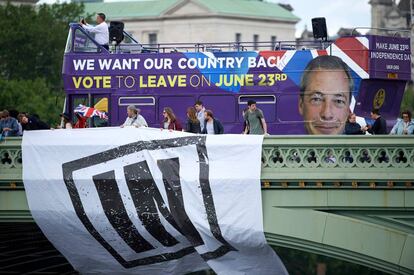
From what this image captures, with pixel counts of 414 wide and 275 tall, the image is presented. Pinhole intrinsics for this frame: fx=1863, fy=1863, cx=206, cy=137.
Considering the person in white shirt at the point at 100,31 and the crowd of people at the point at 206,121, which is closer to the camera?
the crowd of people at the point at 206,121

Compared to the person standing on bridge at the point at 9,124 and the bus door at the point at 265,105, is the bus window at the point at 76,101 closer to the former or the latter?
the bus door at the point at 265,105

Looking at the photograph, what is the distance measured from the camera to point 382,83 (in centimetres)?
4412

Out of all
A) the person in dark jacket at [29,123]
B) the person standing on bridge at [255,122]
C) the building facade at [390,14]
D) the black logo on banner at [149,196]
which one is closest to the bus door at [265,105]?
the person standing on bridge at [255,122]

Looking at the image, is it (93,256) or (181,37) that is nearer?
(93,256)

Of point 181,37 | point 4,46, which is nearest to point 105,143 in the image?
point 4,46

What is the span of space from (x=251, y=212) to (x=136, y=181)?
8.38 ft

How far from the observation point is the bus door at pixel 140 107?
44844 millimetres

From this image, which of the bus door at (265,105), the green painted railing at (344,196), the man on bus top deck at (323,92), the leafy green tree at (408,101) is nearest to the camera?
the green painted railing at (344,196)

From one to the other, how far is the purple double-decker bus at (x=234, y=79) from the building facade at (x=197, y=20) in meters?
138

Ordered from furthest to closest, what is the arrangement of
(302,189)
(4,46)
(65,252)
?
(4,46), (65,252), (302,189)

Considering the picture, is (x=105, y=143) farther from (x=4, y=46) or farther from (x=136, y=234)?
(x=4, y=46)

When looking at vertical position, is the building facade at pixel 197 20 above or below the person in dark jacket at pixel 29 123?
below

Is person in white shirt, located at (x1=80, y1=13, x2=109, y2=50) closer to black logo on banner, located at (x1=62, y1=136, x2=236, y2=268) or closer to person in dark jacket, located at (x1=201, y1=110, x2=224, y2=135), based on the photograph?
person in dark jacket, located at (x1=201, y1=110, x2=224, y2=135)

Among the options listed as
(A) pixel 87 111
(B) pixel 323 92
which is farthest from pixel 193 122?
(B) pixel 323 92
